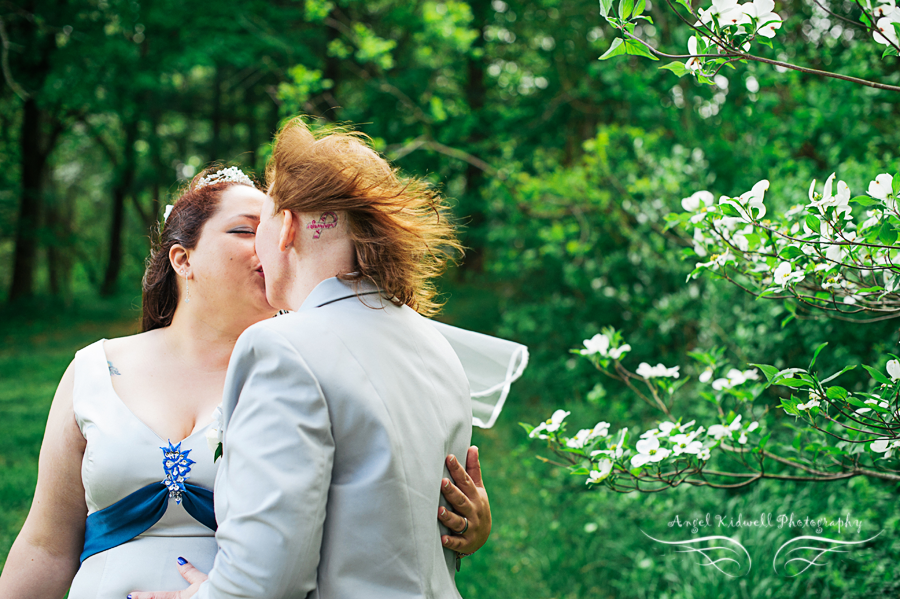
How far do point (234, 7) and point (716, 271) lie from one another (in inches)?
472

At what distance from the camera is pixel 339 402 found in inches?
52.2

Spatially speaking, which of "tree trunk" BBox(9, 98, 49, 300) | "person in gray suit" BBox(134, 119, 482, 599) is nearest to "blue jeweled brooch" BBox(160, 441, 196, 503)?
"person in gray suit" BBox(134, 119, 482, 599)

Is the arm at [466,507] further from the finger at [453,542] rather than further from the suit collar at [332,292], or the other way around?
the suit collar at [332,292]

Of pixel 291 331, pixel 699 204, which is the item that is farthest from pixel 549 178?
pixel 291 331

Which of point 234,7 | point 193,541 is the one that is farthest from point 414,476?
point 234,7

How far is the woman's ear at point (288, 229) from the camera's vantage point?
5.01ft

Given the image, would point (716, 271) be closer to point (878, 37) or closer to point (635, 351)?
point (878, 37)

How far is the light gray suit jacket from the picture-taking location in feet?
4.02

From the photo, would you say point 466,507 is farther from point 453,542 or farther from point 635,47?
point 635,47

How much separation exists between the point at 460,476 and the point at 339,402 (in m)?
0.47

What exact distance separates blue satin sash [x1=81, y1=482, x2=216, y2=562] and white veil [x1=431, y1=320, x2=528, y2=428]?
103 centimetres

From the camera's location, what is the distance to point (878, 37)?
145cm

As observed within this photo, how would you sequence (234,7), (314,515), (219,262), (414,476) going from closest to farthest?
1. (314,515)
2. (414,476)
3. (219,262)
4. (234,7)

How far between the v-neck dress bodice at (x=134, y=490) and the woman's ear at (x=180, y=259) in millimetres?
537
